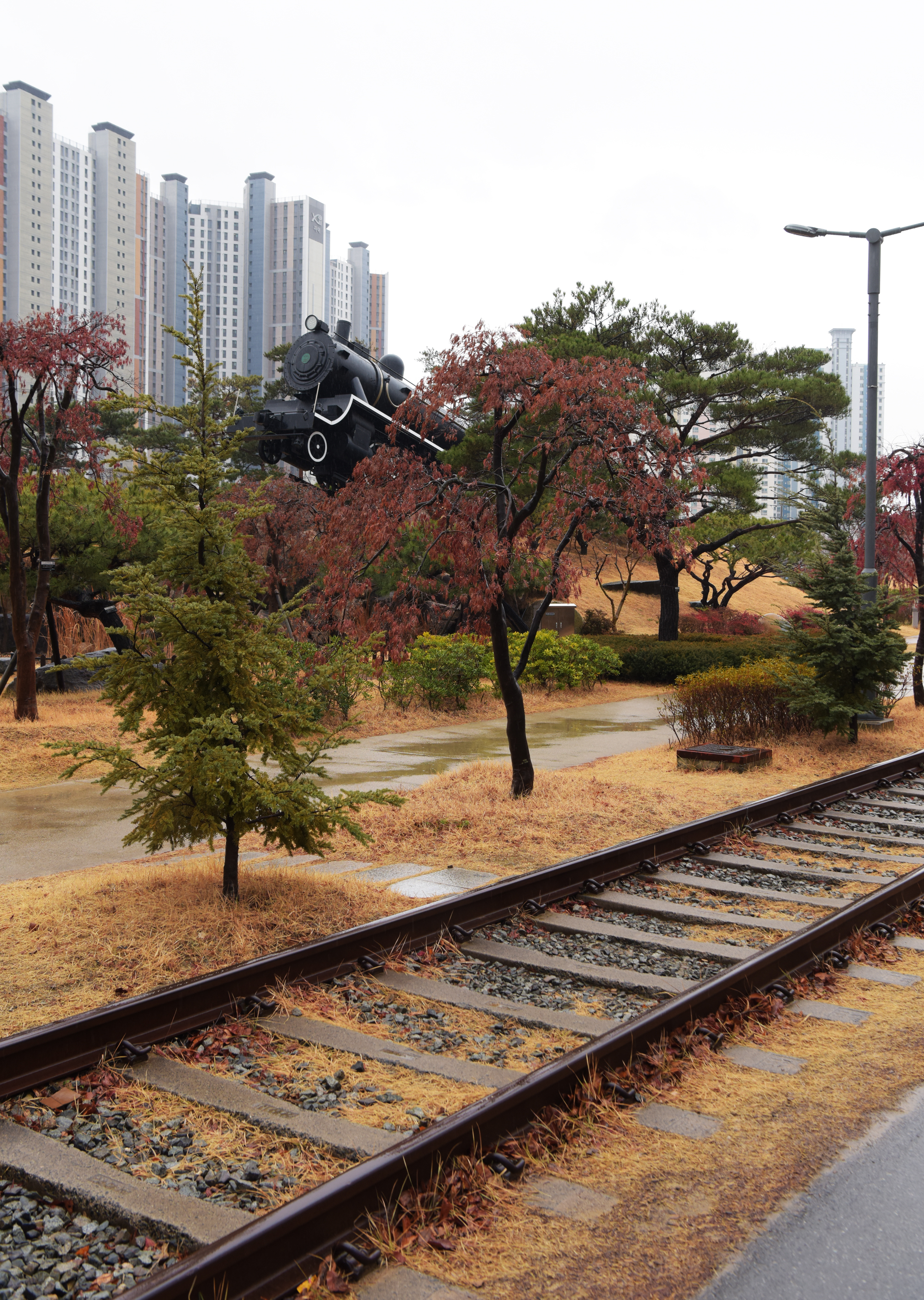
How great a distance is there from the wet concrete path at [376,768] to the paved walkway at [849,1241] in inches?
145

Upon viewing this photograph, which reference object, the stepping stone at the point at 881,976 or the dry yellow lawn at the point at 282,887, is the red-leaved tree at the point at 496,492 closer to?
the dry yellow lawn at the point at 282,887

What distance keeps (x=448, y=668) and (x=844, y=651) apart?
662cm

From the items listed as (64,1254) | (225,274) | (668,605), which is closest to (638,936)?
(64,1254)

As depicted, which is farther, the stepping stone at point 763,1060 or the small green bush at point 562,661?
the small green bush at point 562,661

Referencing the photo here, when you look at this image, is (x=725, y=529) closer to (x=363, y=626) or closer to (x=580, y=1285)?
(x=363, y=626)

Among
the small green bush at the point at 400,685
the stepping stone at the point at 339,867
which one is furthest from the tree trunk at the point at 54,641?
the stepping stone at the point at 339,867

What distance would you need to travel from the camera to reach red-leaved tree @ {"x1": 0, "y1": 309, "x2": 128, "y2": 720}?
12805mm

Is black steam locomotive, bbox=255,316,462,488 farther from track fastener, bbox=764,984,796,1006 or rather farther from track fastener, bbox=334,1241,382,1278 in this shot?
track fastener, bbox=334,1241,382,1278

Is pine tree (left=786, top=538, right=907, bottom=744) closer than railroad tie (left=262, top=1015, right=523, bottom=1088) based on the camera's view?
No

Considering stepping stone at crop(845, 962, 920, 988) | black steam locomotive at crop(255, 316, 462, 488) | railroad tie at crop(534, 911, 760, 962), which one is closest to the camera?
stepping stone at crop(845, 962, 920, 988)

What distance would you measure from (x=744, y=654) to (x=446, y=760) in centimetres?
1220

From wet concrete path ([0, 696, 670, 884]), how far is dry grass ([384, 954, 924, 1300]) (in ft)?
10.2

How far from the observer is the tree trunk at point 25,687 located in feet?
44.5

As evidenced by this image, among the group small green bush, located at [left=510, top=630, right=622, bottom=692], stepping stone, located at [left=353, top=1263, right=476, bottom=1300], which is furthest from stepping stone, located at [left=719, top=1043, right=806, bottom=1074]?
small green bush, located at [left=510, top=630, right=622, bottom=692]
